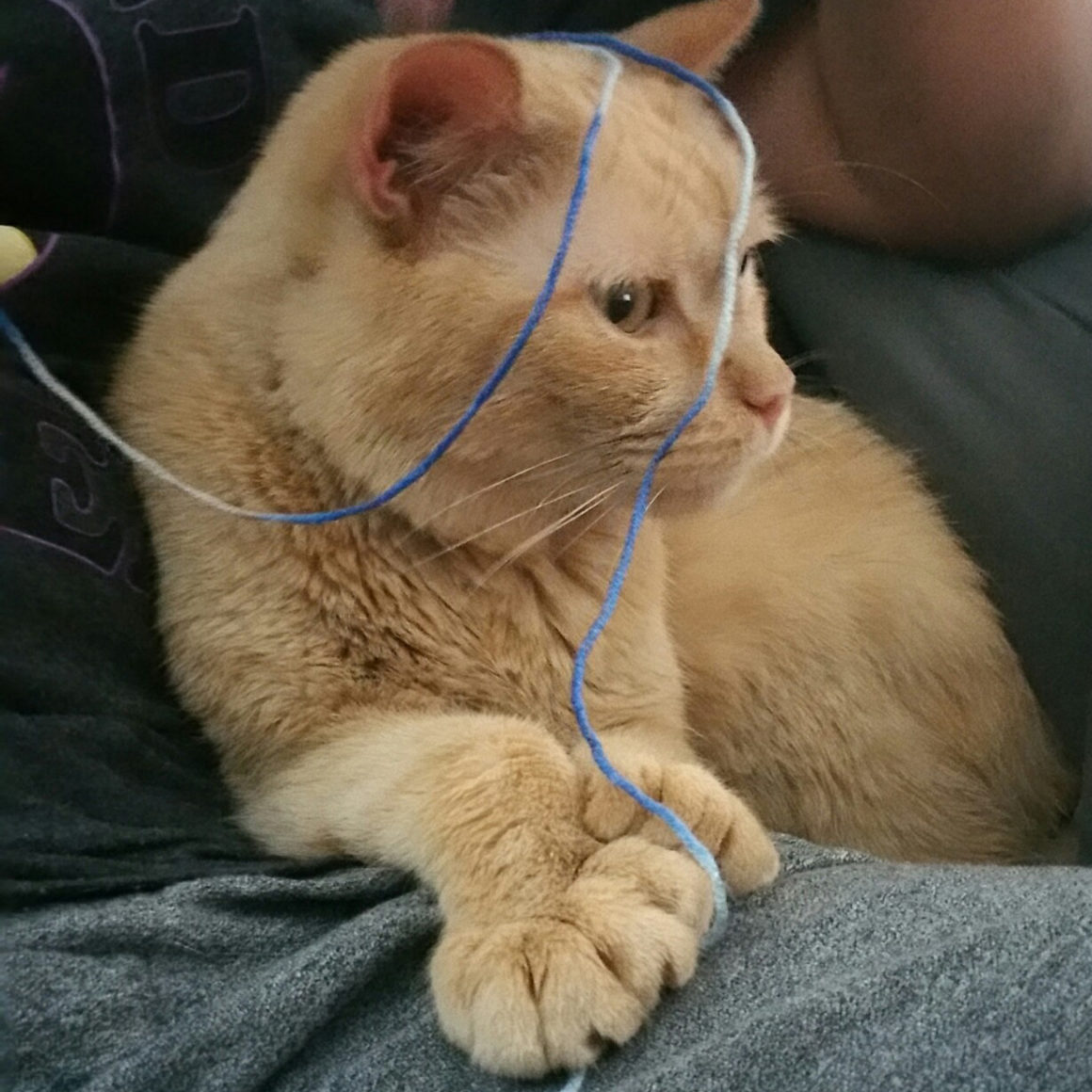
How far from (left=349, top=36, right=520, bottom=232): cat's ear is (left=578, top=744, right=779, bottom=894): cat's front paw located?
1.34 feet

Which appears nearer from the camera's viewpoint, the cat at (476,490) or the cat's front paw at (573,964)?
the cat's front paw at (573,964)

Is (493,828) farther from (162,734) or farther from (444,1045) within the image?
(162,734)

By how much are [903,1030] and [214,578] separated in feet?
1.85

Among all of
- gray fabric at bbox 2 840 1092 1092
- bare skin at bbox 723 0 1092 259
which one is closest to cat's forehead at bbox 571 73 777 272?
bare skin at bbox 723 0 1092 259

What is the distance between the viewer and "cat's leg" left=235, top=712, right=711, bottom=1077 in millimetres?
564

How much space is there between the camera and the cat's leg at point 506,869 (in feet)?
1.85

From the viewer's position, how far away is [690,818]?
2.20 feet

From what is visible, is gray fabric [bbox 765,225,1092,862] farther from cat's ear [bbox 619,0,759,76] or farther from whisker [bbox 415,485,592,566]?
→ whisker [bbox 415,485,592,566]

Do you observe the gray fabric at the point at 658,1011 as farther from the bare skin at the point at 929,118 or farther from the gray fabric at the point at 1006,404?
the bare skin at the point at 929,118

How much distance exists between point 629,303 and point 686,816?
35 centimetres

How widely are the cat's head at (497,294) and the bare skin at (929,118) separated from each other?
287 mm

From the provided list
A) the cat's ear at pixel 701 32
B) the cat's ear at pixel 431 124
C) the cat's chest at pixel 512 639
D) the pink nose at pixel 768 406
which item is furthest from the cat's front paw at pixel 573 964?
the cat's ear at pixel 701 32

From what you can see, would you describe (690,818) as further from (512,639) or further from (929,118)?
(929,118)

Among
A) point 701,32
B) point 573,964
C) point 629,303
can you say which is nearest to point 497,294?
point 629,303
